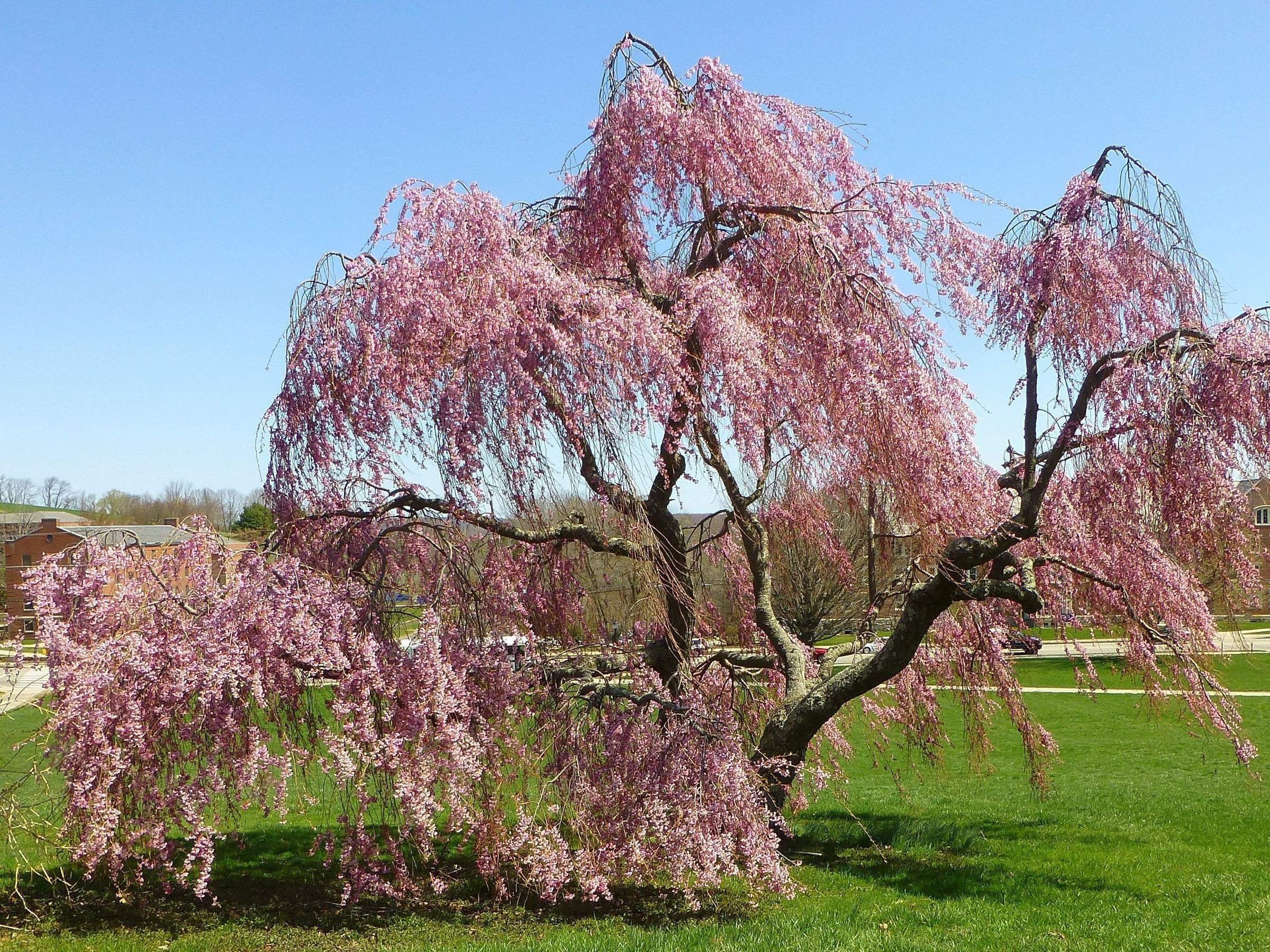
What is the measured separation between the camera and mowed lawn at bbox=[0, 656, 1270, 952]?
5.21m

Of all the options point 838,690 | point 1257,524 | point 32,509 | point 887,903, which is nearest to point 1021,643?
point 1257,524

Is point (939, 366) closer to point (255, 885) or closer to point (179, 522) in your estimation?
point (179, 522)

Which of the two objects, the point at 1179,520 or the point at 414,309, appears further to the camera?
the point at 1179,520

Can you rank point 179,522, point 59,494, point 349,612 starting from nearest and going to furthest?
1. point 349,612
2. point 179,522
3. point 59,494

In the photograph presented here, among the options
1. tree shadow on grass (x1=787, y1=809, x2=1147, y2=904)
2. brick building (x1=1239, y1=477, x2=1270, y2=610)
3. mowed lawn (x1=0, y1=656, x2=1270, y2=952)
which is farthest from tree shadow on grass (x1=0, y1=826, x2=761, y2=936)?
brick building (x1=1239, y1=477, x2=1270, y2=610)

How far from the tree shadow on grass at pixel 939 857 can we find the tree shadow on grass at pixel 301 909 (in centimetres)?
135

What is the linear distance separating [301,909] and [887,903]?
12.1ft

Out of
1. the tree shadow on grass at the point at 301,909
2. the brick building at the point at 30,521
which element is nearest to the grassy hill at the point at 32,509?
the brick building at the point at 30,521

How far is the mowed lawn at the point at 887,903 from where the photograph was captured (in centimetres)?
521

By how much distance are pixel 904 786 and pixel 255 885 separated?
9.06 metres

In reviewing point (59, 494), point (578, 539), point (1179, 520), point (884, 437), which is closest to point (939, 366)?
point (884, 437)

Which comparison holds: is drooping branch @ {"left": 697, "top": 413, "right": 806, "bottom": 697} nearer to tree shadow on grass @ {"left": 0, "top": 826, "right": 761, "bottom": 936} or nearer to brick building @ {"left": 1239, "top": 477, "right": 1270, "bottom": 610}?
tree shadow on grass @ {"left": 0, "top": 826, "right": 761, "bottom": 936}

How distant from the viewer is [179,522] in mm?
6453

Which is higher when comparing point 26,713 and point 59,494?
point 59,494
